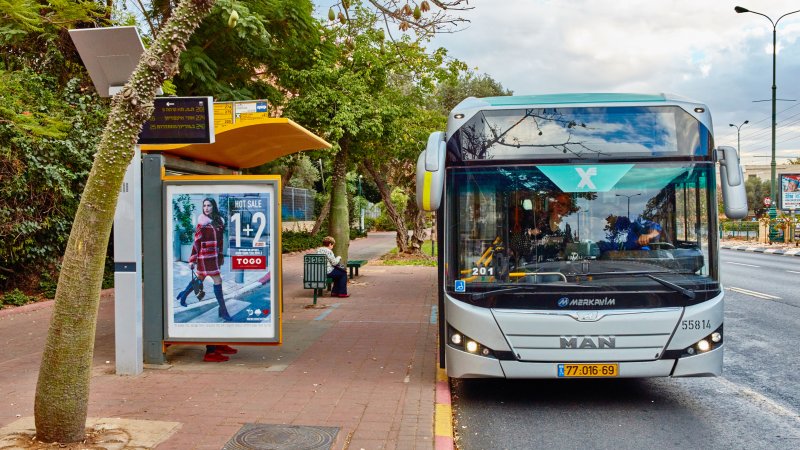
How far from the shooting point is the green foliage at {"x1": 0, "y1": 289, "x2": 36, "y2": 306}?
1288 centimetres

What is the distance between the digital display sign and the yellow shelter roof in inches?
16.3

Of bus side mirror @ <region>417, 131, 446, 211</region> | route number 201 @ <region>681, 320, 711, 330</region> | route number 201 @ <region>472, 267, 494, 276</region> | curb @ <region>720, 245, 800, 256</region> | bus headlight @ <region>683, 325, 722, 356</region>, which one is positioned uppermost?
bus side mirror @ <region>417, 131, 446, 211</region>

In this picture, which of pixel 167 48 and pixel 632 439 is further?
pixel 632 439

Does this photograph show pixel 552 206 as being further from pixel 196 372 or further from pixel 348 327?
pixel 348 327

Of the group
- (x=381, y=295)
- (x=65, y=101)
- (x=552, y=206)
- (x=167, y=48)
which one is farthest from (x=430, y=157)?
(x=65, y=101)

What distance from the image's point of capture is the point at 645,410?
262 inches

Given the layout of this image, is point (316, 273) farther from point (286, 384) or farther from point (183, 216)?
point (286, 384)

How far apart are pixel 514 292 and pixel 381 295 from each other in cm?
931

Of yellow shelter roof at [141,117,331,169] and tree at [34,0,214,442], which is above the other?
yellow shelter roof at [141,117,331,169]

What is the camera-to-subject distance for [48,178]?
13.2m

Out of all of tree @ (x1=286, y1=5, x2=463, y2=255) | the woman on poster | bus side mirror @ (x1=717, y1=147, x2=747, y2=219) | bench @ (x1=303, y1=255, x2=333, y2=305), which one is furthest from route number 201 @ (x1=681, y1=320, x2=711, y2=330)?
tree @ (x1=286, y1=5, x2=463, y2=255)

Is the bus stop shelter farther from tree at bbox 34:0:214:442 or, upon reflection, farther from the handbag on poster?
tree at bbox 34:0:214:442

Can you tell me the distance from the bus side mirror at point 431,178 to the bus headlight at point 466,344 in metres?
1.20

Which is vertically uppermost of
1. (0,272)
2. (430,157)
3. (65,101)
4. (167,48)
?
(65,101)
